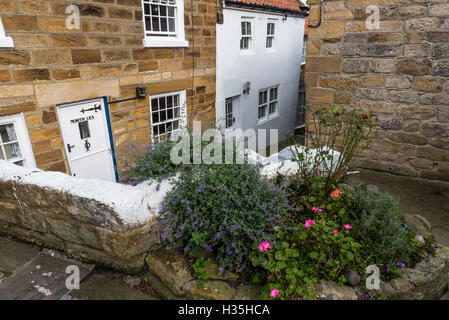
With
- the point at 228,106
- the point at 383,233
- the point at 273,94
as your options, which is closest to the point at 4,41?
the point at 383,233

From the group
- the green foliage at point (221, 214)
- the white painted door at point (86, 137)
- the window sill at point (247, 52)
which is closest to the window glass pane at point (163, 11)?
the white painted door at point (86, 137)

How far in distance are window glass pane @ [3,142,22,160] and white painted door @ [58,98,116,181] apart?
2.43 feet

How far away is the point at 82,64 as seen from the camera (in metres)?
5.03

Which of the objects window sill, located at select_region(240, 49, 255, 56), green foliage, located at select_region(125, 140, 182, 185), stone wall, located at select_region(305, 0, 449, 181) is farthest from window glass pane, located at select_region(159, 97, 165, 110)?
green foliage, located at select_region(125, 140, 182, 185)

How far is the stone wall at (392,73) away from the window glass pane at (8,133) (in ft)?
15.4

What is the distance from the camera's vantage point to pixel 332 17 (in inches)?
163

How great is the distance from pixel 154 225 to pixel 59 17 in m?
4.17

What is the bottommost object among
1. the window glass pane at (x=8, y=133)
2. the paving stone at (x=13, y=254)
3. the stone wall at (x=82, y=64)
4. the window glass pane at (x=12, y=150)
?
the paving stone at (x=13, y=254)

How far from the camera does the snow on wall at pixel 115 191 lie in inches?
80.8

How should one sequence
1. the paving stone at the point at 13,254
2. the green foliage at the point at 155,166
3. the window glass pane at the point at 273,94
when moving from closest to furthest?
the paving stone at the point at 13,254, the green foliage at the point at 155,166, the window glass pane at the point at 273,94

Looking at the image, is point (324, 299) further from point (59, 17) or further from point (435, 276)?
point (59, 17)

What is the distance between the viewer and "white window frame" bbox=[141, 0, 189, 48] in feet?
19.8

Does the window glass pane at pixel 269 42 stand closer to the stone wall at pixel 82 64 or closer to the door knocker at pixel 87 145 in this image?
the stone wall at pixel 82 64
